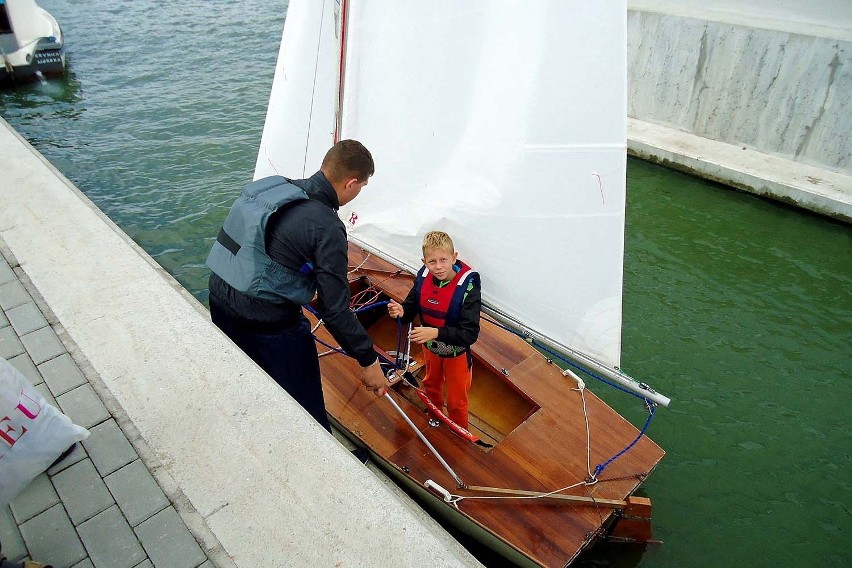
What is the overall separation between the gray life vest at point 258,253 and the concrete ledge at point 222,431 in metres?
0.53

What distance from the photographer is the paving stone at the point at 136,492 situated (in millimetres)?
2527

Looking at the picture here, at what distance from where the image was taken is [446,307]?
3.54 m

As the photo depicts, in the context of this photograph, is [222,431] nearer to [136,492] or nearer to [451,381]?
[136,492]

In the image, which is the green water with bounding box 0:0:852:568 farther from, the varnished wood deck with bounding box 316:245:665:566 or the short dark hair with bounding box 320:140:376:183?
the short dark hair with bounding box 320:140:376:183

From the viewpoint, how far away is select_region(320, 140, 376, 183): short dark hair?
9.41 feet

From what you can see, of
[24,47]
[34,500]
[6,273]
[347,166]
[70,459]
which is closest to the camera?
[34,500]

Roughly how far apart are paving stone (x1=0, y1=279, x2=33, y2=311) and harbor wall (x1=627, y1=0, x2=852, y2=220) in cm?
911

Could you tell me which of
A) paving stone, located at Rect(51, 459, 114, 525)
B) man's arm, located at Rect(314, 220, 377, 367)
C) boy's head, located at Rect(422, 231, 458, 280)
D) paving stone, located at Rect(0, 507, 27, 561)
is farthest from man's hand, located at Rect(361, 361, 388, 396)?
paving stone, located at Rect(0, 507, 27, 561)

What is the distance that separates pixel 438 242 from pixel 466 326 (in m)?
0.56

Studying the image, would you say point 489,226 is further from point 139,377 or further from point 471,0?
point 139,377

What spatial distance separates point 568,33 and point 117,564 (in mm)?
3210

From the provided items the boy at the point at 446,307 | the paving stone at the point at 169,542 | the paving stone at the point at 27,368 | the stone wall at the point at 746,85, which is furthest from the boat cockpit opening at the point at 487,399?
the stone wall at the point at 746,85

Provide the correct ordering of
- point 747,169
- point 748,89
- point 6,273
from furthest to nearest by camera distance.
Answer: point 748,89 < point 747,169 < point 6,273

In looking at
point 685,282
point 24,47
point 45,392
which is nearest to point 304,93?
point 45,392
